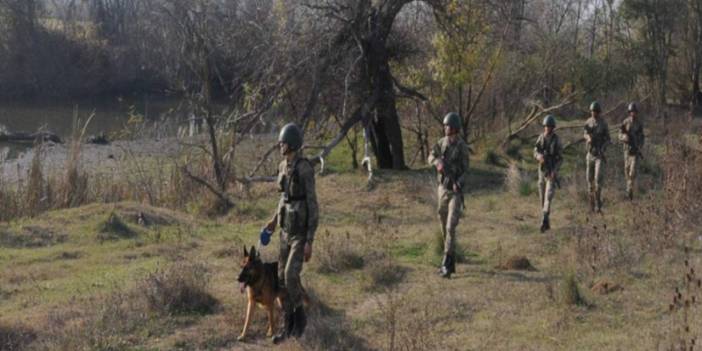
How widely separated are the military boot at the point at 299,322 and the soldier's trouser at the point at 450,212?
115 inches

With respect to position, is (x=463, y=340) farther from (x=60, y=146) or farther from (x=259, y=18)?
(x=60, y=146)

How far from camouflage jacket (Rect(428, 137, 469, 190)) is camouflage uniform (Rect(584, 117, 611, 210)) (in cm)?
474

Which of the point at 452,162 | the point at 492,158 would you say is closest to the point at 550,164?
the point at 452,162

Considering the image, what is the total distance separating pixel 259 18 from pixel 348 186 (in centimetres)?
436

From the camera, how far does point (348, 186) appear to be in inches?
692

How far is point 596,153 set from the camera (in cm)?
1405

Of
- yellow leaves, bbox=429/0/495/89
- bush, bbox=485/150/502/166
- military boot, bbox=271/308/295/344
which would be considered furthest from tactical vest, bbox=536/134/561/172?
bush, bbox=485/150/502/166

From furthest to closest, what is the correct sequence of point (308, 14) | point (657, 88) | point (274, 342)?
1. point (657, 88)
2. point (308, 14)
3. point (274, 342)

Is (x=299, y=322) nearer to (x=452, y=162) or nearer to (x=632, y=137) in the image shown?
(x=452, y=162)

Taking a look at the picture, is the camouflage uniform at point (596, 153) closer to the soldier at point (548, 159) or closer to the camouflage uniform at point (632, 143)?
the camouflage uniform at point (632, 143)

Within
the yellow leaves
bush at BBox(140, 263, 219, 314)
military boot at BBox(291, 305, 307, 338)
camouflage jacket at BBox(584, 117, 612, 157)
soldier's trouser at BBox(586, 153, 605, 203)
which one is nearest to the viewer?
military boot at BBox(291, 305, 307, 338)

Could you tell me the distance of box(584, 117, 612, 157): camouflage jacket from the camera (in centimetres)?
1403

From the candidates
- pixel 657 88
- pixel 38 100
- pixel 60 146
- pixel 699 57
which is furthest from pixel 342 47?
pixel 38 100

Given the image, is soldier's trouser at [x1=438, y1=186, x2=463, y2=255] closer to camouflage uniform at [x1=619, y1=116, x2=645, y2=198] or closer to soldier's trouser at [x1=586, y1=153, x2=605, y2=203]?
soldier's trouser at [x1=586, y1=153, x2=605, y2=203]
